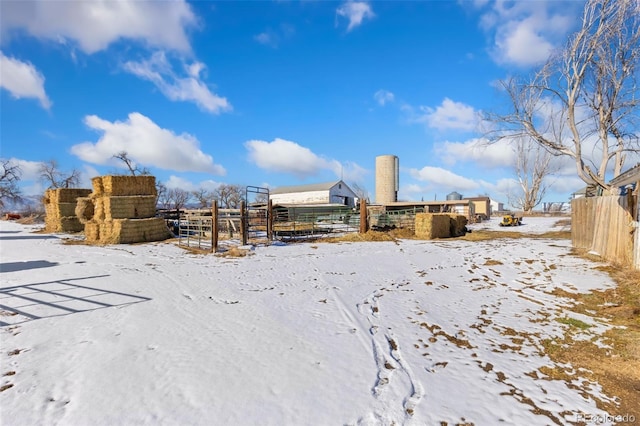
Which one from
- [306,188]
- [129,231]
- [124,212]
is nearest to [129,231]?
[129,231]

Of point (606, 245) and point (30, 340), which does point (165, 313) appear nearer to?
point (30, 340)

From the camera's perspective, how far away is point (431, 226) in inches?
779

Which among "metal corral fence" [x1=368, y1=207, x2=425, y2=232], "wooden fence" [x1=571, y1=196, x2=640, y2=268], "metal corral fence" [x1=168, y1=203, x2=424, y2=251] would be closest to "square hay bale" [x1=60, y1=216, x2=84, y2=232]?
"metal corral fence" [x1=168, y1=203, x2=424, y2=251]

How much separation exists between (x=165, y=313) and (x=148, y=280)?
3.21 m

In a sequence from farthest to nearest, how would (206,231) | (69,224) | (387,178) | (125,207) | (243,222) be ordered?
(387,178), (69,224), (206,231), (125,207), (243,222)

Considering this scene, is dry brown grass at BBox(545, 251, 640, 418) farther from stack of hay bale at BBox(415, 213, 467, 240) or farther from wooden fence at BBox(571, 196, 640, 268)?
stack of hay bale at BBox(415, 213, 467, 240)

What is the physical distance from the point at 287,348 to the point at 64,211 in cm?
2876

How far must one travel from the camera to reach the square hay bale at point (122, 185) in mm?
17297

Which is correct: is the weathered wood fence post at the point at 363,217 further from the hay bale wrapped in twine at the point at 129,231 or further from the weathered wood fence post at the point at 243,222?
the hay bale wrapped in twine at the point at 129,231

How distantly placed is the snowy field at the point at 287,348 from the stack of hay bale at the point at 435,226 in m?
10.6

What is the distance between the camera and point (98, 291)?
732 centimetres

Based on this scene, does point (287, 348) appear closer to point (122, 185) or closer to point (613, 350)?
point (613, 350)

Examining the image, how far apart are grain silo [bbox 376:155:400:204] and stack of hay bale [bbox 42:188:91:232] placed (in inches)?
1232

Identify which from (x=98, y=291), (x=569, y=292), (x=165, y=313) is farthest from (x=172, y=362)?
(x=569, y=292)
